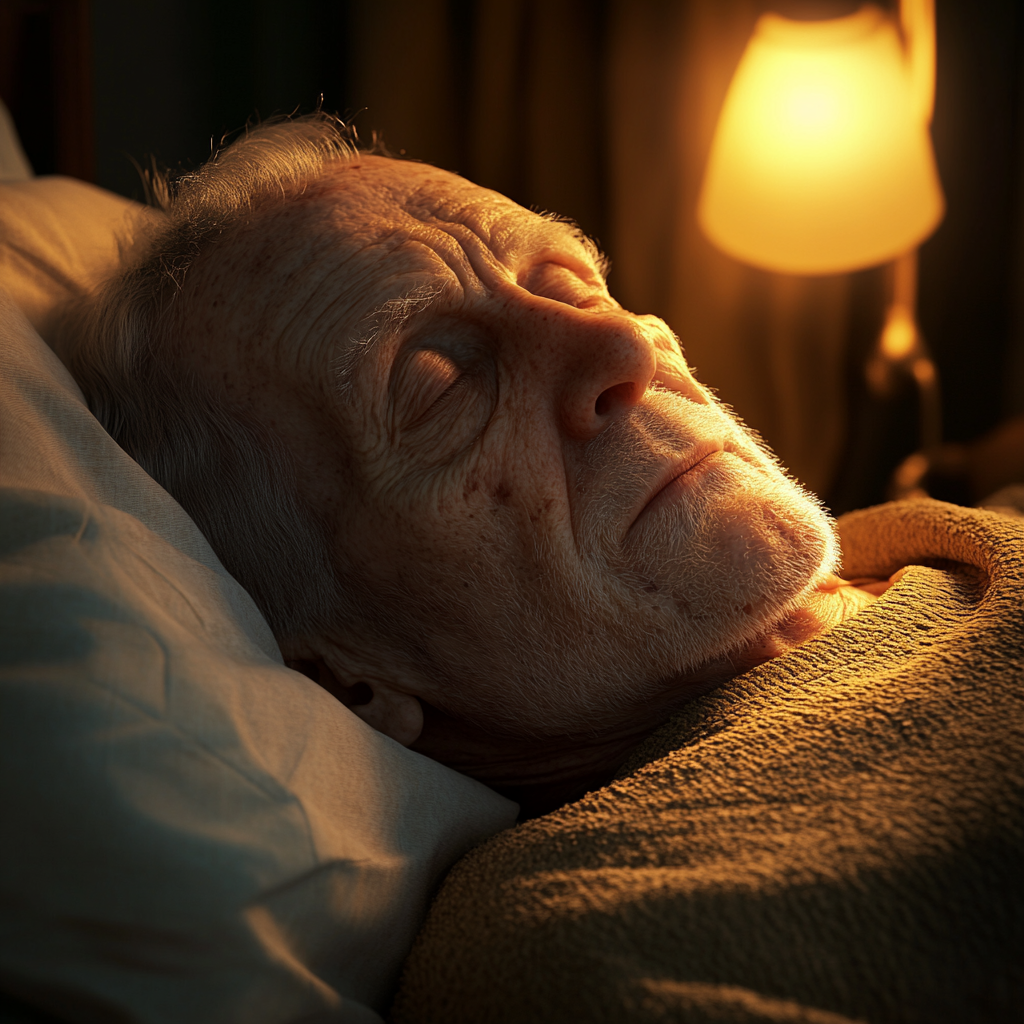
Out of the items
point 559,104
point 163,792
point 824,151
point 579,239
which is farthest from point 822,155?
point 163,792

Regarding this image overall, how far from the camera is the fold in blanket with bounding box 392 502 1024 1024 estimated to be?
19.0 inches

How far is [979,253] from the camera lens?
233 cm

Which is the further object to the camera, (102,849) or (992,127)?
(992,127)

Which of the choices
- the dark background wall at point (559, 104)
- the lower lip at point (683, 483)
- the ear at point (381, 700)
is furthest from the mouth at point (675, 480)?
the dark background wall at point (559, 104)

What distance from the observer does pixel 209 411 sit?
2.70 feet

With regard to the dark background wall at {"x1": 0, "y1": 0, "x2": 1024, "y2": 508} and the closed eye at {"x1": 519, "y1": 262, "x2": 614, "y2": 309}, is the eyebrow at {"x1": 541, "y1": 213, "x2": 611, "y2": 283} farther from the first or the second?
the dark background wall at {"x1": 0, "y1": 0, "x2": 1024, "y2": 508}

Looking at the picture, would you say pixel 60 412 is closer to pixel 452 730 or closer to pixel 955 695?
pixel 452 730

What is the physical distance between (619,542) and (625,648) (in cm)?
10

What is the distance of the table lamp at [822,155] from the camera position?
1.89m

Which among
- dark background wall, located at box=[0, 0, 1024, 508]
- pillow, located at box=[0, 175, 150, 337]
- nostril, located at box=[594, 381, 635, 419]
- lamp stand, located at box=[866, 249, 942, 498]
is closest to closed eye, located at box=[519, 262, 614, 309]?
nostril, located at box=[594, 381, 635, 419]

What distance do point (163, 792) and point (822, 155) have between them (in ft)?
6.28

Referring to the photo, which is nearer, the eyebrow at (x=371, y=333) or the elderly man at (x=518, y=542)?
the elderly man at (x=518, y=542)

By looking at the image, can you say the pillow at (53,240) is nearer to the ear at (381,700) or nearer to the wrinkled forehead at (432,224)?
the wrinkled forehead at (432,224)

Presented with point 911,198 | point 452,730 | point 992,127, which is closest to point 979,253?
point 992,127
